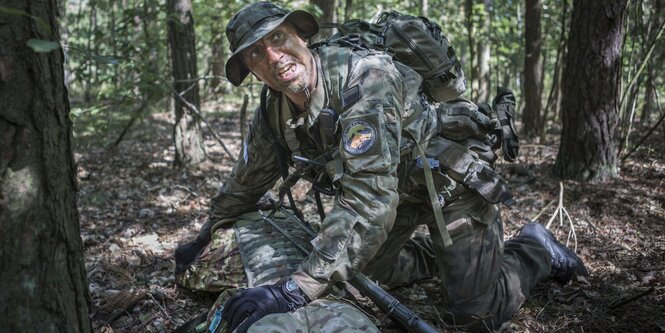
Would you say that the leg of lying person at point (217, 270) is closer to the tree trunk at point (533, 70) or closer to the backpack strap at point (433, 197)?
the backpack strap at point (433, 197)

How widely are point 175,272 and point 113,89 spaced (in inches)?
152

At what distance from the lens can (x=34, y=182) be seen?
1888 mm

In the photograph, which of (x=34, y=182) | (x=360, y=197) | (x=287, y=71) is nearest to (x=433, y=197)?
(x=360, y=197)

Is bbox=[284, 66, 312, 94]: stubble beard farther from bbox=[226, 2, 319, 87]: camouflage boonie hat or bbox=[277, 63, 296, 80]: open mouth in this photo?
bbox=[226, 2, 319, 87]: camouflage boonie hat

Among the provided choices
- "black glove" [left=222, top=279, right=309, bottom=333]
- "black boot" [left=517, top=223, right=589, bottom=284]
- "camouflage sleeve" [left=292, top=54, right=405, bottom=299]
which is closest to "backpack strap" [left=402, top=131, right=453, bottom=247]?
"camouflage sleeve" [left=292, top=54, right=405, bottom=299]

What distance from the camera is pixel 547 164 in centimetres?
698

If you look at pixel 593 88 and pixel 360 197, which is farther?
pixel 593 88

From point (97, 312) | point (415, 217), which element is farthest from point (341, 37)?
point (97, 312)

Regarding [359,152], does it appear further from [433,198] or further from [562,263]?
[562,263]

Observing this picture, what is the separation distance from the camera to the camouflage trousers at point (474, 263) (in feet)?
11.5

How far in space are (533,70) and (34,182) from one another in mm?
9802

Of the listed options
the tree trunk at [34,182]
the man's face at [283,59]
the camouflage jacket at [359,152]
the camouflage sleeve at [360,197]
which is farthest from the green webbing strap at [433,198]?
the tree trunk at [34,182]

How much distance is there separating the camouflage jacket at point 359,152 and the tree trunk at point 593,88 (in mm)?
3202

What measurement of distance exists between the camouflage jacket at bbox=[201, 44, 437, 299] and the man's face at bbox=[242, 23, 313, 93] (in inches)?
4.6
